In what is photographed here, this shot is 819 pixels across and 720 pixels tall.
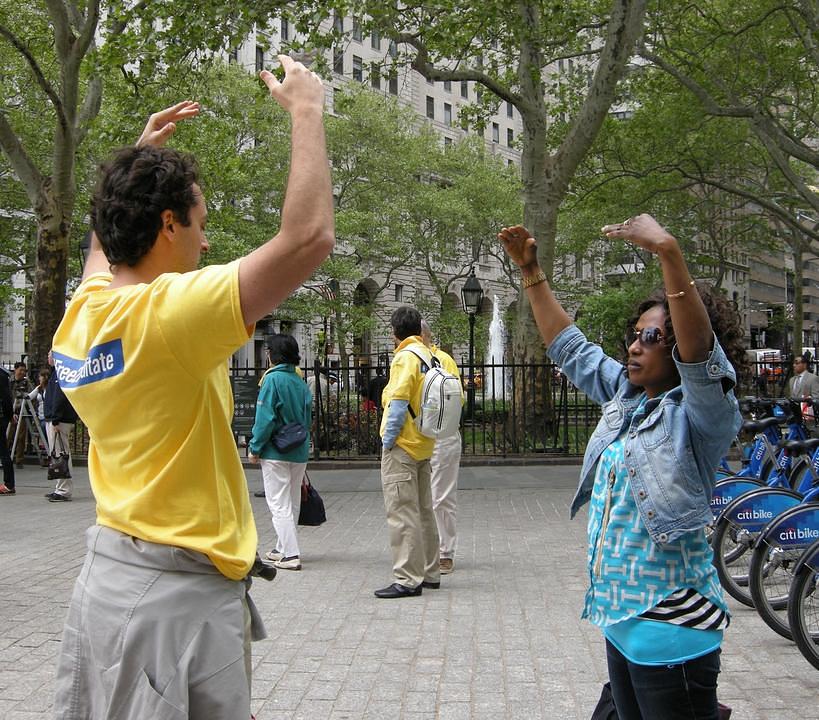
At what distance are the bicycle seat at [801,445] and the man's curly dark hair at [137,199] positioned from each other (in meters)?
5.58

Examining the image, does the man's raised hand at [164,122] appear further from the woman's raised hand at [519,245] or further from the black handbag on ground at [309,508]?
the black handbag on ground at [309,508]

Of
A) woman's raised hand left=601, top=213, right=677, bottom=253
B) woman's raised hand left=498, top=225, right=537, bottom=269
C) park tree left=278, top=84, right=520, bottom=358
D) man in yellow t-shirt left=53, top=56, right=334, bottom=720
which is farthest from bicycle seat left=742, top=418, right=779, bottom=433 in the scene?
park tree left=278, top=84, right=520, bottom=358

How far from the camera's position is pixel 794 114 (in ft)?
86.8

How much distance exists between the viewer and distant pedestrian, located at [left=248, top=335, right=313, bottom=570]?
8.11 metres

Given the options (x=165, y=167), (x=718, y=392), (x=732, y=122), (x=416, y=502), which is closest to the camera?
(x=165, y=167)

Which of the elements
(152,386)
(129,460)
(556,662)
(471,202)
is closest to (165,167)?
(152,386)

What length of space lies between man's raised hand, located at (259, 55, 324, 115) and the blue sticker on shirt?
0.62 metres

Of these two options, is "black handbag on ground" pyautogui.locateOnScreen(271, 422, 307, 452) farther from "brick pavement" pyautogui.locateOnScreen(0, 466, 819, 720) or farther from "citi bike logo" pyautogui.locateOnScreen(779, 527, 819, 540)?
"citi bike logo" pyautogui.locateOnScreen(779, 527, 819, 540)

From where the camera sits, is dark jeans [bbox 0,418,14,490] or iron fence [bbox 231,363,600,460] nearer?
dark jeans [bbox 0,418,14,490]

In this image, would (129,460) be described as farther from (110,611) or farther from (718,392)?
(718,392)

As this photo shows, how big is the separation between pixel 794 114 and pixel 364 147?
1818cm

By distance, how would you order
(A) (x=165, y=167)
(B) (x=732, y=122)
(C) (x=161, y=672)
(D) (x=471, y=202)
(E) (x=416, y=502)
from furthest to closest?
(D) (x=471, y=202) < (B) (x=732, y=122) < (E) (x=416, y=502) < (A) (x=165, y=167) < (C) (x=161, y=672)

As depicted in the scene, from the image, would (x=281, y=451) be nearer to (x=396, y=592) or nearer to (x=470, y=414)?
(x=396, y=592)

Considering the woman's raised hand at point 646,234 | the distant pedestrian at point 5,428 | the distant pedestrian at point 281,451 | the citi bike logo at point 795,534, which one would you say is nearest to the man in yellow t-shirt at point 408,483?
the distant pedestrian at point 281,451
